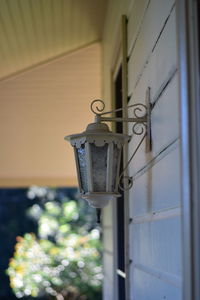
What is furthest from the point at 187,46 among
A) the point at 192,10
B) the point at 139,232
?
the point at 139,232

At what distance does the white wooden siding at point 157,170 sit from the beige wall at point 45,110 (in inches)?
112

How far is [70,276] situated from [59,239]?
49.7 inches

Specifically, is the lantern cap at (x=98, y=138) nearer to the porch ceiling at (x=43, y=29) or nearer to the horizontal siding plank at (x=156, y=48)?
the horizontal siding plank at (x=156, y=48)

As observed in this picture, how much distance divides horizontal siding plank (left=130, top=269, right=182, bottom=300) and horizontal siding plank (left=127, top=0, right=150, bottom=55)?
2.76 feet

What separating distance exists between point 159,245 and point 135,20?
939 millimetres

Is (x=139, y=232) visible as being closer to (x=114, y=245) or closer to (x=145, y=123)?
(x=145, y=123)

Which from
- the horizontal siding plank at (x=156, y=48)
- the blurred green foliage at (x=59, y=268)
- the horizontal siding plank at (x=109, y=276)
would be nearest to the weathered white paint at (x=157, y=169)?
the horizontal siding plank at (x=156, y=48)

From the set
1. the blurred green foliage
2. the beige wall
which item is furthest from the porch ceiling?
the blurred green foliage

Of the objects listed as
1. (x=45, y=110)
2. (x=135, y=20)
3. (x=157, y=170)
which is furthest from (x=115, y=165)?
(x=45, y=110)

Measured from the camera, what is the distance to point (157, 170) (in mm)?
1469

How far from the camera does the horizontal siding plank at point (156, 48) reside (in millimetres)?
1289

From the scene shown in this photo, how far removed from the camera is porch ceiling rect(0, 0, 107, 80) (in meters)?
3.32

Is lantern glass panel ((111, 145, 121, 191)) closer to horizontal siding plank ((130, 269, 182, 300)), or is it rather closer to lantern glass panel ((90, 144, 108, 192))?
lantern glass panel ((90, 144, 108, 192))

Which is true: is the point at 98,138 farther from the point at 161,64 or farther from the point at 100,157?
the point at 161,64
